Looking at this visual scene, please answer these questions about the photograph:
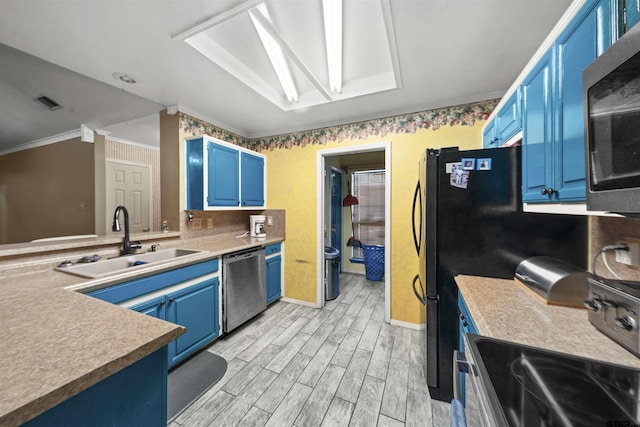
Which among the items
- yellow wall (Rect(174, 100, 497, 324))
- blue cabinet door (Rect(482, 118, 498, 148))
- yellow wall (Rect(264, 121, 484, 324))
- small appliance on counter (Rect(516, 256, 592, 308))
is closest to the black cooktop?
small appliance on counter (Rect(516, 256, 592, 308))

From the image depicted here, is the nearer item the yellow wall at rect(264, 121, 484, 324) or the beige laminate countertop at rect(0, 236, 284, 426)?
the beige laminate countertop at rect(0, 236, 284, 426)

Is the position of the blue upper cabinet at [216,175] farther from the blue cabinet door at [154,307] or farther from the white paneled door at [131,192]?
the white paneled door at [131,192]

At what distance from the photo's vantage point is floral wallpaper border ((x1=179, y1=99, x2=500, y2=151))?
2.22 metres

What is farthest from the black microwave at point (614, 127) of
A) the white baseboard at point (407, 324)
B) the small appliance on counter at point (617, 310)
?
the white baseboard at point (407, 324)

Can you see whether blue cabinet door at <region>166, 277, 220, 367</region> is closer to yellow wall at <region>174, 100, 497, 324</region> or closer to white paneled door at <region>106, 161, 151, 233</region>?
yellow wall at <region>174, 100, 497, 324</region>

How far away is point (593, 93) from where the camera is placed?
64 cm

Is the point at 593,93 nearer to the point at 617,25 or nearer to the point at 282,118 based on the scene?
the point at 617,25

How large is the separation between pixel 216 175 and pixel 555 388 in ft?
8.91

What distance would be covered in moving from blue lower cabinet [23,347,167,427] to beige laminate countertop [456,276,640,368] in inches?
47.8

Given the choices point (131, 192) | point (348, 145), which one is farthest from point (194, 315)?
point (131, 192)

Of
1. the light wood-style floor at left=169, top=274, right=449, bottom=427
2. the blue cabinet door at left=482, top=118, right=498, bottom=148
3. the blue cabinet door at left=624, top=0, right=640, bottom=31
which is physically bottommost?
the light wood-style floor at left=169, top=274, right=449, bottom=427

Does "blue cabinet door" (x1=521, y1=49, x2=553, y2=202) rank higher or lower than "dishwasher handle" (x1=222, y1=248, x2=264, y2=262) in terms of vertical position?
higher

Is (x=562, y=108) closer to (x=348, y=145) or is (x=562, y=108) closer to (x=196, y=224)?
(x=348, y=145)

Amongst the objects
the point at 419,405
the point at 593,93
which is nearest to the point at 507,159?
the point at 593,93
